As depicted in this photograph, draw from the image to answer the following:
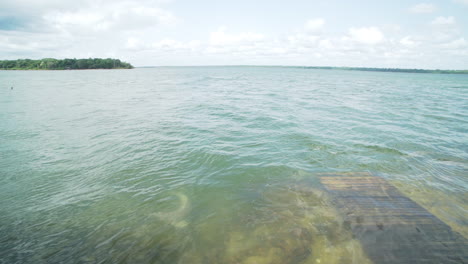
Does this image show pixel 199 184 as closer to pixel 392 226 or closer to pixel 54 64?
pixel 392 226

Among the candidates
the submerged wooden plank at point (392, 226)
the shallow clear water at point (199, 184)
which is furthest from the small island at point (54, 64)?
the submerged wooden plank at point (392, 226)

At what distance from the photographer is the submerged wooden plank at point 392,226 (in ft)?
19.4

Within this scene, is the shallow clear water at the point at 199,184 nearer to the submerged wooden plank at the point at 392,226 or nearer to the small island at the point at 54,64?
the submerged wooden plank at the point at 392,226

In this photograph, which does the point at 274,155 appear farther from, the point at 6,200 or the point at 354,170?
the point at 6,200

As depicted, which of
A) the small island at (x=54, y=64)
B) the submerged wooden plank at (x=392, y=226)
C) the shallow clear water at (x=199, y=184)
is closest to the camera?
the submerged wooden plank at (x=392, y=226)

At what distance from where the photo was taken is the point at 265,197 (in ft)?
28.3

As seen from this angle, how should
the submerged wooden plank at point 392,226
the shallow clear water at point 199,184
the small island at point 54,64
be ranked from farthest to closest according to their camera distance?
1. the small island at point 54,64
2. the shallow clear water at point 199,184
3. the submerged wooden plank at point 392,226

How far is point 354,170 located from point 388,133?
9177 mm

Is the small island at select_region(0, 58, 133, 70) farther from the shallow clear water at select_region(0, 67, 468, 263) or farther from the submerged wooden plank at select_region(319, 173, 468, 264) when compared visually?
the submerged wooden plank at select_region(319, 173, 468, 264)

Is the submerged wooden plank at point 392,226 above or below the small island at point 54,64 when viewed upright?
below

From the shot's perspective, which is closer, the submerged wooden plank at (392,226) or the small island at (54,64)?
the submerged wooden plank at (392,226)

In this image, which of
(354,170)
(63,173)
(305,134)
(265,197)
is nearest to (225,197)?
(265,197)

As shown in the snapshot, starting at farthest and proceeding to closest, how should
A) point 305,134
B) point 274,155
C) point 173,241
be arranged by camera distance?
point 305,134 → point 274,155 → point 173,241

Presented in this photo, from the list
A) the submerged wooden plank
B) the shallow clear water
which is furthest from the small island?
the submerged wooden plank
